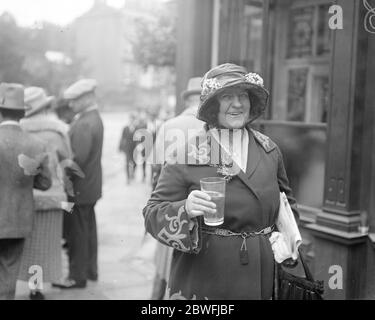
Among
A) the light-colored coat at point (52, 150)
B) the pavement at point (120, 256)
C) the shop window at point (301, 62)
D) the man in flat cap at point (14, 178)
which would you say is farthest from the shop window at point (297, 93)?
the man in flat cap at point (14, 178)

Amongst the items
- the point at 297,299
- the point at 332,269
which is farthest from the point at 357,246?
the point at 297,299

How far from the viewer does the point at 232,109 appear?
8.09ft

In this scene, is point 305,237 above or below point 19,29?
below

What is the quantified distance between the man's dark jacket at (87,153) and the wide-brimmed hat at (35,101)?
1.25 feet

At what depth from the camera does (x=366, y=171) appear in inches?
158

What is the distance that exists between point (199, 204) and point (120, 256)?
14.7 feet

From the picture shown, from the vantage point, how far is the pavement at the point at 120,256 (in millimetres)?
5125

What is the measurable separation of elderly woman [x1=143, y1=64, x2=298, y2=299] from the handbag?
0.09 m

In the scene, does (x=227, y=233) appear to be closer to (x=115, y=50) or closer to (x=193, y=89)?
(x=193, y=89)

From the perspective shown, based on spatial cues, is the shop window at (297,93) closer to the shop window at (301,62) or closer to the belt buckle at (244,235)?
the shop window at (301,62)

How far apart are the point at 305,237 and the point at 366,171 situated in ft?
2.87

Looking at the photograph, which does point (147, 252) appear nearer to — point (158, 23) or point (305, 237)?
point (305, 237)

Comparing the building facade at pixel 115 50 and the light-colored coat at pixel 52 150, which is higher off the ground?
the building facade at pixel 115 50

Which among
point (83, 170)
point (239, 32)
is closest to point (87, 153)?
point (83, 170)
